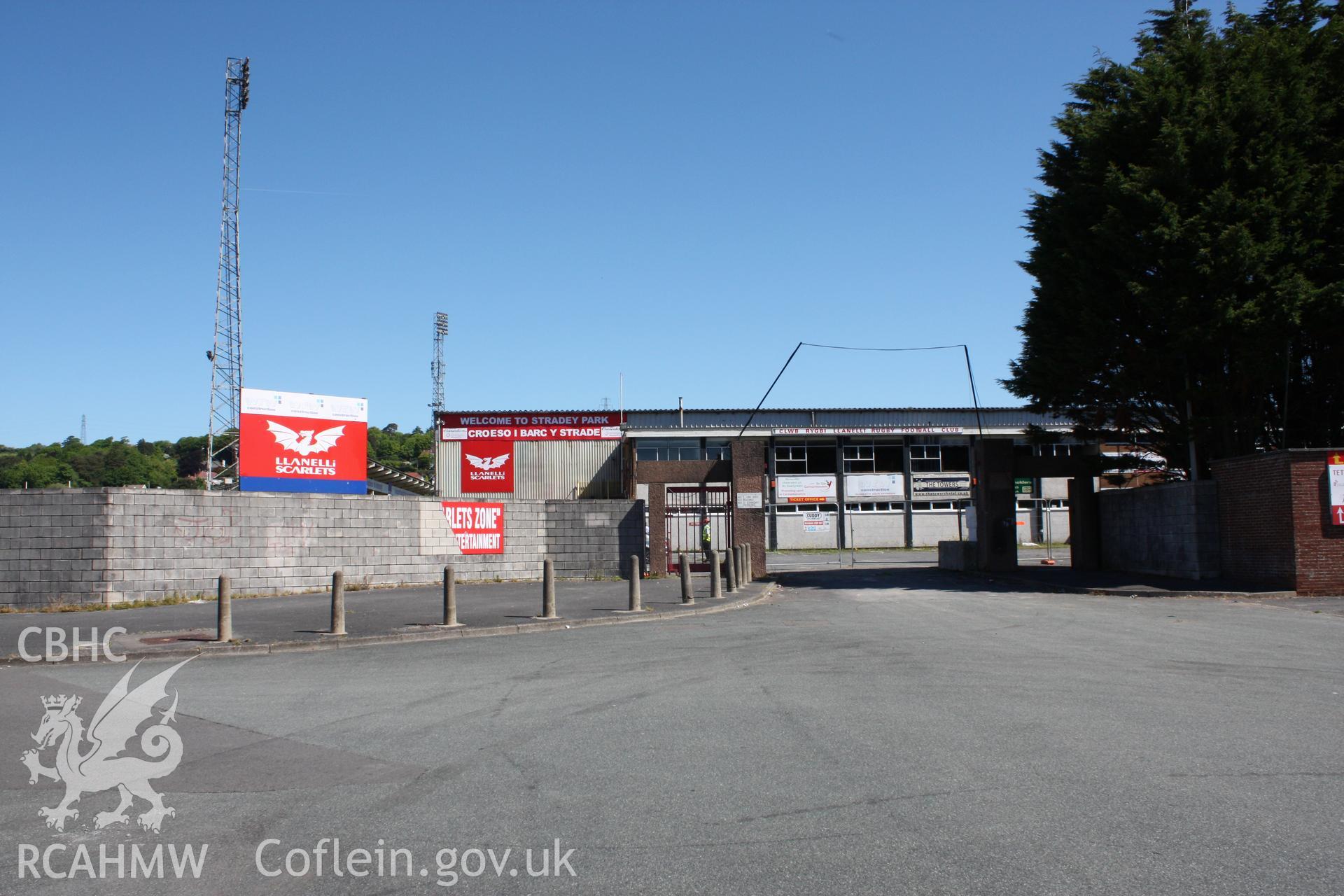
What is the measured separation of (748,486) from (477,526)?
787 centimetres

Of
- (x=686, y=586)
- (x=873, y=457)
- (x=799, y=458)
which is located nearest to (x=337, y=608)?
(x=686, y=586)

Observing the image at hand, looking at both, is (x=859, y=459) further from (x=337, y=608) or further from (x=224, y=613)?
(x=224, y=613)

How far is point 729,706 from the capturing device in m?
8.91

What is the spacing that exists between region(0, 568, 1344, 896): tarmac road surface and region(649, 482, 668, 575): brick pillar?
1617cm

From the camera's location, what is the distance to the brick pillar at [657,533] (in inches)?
1132

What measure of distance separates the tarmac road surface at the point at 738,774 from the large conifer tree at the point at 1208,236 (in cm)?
1373

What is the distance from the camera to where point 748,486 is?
29.5 m

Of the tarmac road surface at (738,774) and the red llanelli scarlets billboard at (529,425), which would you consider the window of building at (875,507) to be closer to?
the red llanelli scarlets billboard at (529,425)

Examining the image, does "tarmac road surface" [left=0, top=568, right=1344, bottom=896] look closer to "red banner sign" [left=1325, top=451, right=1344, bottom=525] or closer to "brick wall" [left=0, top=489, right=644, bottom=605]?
"brick wall" [left=0, top=489, right=644, bottom=605]

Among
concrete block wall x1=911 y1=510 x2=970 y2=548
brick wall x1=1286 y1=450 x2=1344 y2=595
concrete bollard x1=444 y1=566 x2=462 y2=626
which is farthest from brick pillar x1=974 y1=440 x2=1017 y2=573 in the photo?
concrete block wall x1=911 y1=510 x2=970 y2=548

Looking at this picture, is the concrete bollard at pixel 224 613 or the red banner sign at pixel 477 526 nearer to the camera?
the concrete bollard at pixel 224 613

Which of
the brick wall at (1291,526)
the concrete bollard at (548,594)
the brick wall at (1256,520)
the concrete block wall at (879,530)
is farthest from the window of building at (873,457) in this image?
the concrete bollard at (548,594)

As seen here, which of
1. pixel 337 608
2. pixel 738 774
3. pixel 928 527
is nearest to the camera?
pixel 738 774

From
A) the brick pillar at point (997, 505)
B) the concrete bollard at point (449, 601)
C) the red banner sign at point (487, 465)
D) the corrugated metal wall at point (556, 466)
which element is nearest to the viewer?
the concrete bollard at point (449, 601)
